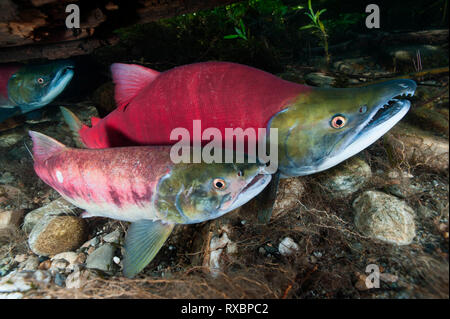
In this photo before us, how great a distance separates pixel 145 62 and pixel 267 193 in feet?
14.0

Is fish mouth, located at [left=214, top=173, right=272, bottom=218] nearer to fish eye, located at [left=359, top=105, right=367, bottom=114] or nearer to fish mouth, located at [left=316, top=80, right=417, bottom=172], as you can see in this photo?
fish mouth, located at [left=316, top=80, right=417, bottom=172]

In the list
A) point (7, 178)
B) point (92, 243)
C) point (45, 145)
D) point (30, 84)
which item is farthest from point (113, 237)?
point (30, 84)

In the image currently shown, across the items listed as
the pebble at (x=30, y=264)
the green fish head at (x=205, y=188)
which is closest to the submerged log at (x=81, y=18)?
the green fish head at (x=205, y=188)

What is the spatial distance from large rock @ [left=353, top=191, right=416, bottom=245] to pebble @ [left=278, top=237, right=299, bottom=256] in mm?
715

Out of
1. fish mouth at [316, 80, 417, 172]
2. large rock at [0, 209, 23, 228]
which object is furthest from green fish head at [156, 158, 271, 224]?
large rock at [0, 209, 23, 228]

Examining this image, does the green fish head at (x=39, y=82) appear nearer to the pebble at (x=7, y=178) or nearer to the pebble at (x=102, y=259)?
the pebble at (x=7, y=178)

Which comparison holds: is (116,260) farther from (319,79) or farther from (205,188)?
(319,79)

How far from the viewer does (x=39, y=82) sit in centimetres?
436

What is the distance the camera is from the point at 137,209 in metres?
2.35

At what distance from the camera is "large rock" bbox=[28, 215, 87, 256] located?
2.91m

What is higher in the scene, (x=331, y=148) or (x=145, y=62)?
(x=145, y=62)
